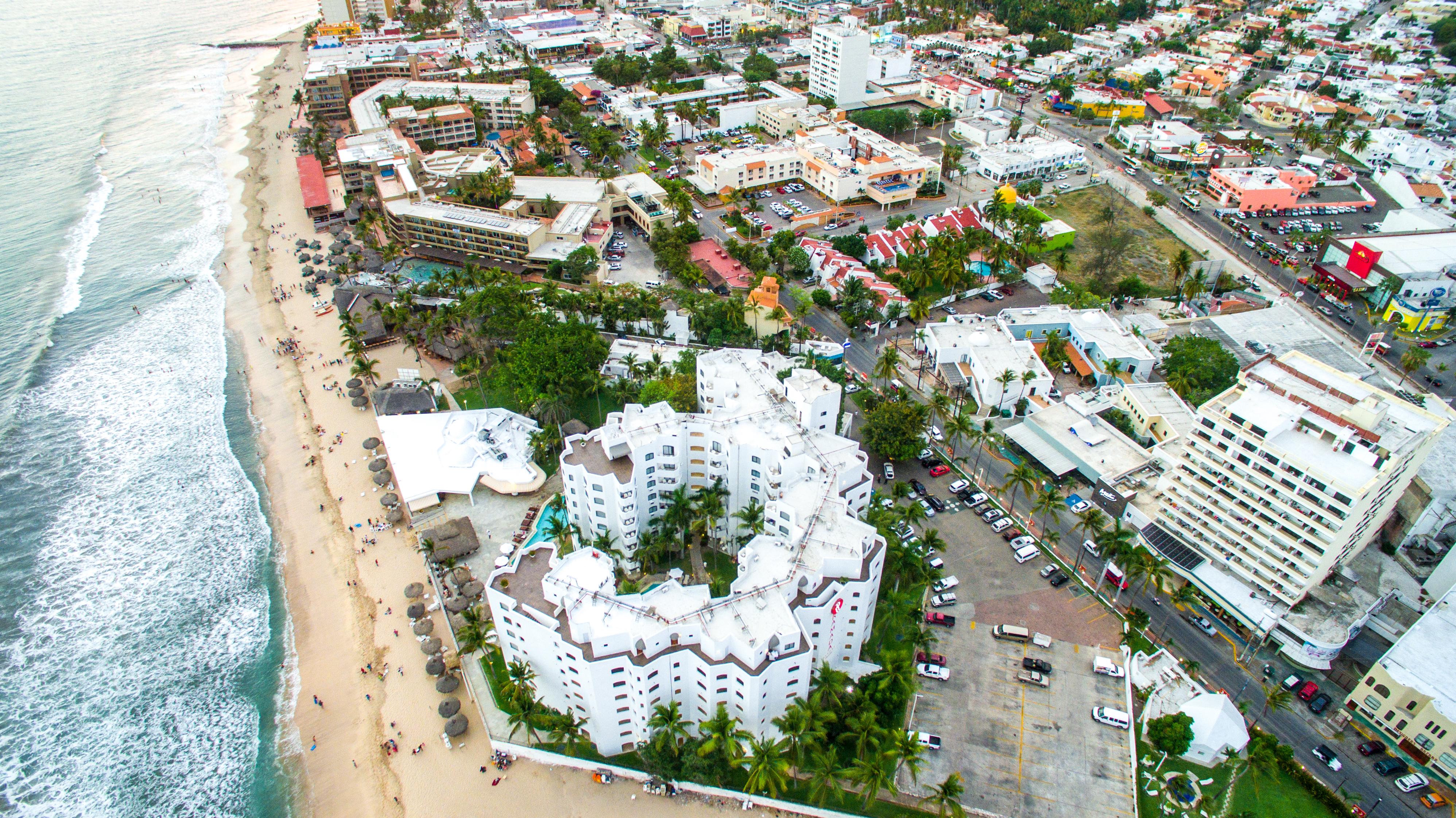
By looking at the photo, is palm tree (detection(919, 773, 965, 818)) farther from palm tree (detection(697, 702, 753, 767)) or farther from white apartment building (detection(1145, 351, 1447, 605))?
white apartment building (detection(1145, 351, 1447, 605))

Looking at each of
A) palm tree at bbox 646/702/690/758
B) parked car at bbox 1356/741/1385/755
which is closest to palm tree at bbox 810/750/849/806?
palm tree at bbox 646/702/690/758

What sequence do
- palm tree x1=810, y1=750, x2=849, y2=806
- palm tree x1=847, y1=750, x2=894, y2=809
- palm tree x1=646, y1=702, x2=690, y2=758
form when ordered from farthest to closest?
palm tree x1=646, y1=702, x2=690, y2=758 → palm tree x1=810, y1=750, x2=849, y2=806 → palm tree x1=847, y1=750, x2=894, y2=809

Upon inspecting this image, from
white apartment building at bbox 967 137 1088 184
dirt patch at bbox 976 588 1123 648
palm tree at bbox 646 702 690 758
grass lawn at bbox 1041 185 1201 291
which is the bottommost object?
dirt patch at bbox 976 588 1123 648

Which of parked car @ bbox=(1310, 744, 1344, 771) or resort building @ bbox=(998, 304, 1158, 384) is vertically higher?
resort building @ bbox=(998, 304, 1158, 384)

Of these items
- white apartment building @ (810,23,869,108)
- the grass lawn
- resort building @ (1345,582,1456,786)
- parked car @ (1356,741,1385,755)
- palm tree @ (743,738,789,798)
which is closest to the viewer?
palm tree @ (743,738,789,798)

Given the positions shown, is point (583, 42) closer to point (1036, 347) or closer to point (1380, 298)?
point (1036, 347)

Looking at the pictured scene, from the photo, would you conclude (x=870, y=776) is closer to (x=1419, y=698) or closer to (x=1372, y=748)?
(x=1372, y=748)
